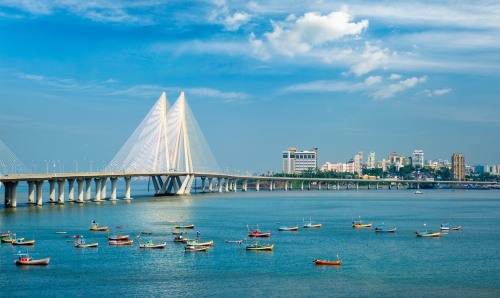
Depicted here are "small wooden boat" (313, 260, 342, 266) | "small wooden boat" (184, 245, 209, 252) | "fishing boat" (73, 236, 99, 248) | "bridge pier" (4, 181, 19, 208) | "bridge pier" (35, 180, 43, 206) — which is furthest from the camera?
"bridge pier" (35, 180, 43, 206)

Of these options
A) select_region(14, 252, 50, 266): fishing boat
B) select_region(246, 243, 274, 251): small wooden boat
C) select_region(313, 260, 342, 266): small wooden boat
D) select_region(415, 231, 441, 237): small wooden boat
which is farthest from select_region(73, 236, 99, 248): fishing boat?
select_region(415, 231, 441, 237): small wooden boat

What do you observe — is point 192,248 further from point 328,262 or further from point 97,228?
point 97,228

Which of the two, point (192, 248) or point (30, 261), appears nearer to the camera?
point (30, 261)

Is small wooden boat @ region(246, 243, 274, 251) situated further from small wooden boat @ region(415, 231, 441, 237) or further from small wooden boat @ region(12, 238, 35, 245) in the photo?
small wooden boat @ region(415, 231, 441, 237)

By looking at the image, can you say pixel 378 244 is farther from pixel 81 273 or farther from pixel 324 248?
pixel 81 273

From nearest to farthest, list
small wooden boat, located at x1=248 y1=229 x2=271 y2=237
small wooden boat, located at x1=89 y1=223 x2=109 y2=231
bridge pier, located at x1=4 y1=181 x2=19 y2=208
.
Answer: small wooden boat, located at x1=248 y1=229 x2=271 y2=237, small wooden boat, located at x1=89 y1=223 x2=109 y2=231, bridge pier, located at x1=4 y1=181 x2=19 y2=208

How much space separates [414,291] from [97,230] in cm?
3810

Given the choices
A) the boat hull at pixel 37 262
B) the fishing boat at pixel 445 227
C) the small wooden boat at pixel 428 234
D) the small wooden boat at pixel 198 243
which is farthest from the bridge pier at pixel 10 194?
the fishing boat at pixel 445 227

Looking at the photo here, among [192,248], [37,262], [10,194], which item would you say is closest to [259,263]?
[192,248]

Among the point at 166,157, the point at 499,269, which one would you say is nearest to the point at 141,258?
the point at 499,269

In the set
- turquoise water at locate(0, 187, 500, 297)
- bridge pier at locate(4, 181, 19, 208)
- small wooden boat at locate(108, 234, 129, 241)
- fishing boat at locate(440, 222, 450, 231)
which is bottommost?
turquoise water at locate(0, 187, 500, 297)

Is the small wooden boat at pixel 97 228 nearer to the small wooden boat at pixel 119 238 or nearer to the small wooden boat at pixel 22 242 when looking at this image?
the small wooden boat at pixel 119 238

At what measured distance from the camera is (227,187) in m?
192

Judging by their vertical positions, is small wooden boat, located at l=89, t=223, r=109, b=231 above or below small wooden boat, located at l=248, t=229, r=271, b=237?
above
